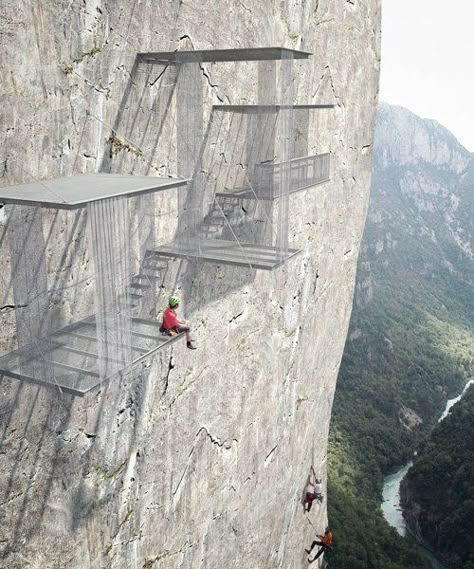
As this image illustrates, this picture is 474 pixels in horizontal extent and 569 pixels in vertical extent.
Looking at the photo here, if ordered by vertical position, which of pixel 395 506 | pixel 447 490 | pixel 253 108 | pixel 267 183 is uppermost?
pixel 253 108

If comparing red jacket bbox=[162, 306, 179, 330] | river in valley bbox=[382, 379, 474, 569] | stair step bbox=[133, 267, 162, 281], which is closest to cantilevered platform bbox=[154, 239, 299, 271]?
stair step bbox=[133, 267, 162, 281]

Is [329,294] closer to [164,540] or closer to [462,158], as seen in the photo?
[164,540]

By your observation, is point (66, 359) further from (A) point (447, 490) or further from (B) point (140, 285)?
(A) point (447, 490)

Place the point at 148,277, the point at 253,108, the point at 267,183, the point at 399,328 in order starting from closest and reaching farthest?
the point at 148,277 < the point at 253,108 < the point at 267,183 < the point at 399,328

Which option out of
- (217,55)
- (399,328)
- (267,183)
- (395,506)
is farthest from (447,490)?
(399,328)

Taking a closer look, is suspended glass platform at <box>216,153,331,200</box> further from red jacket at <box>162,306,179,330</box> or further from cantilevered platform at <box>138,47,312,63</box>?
red jacket at <box>162,306,179,330</box>

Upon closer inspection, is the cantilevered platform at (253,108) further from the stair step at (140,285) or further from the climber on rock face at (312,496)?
the climber on rock face at (312,496)

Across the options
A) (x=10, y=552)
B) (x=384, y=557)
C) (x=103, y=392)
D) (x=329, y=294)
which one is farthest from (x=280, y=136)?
(x=384, y=557)
